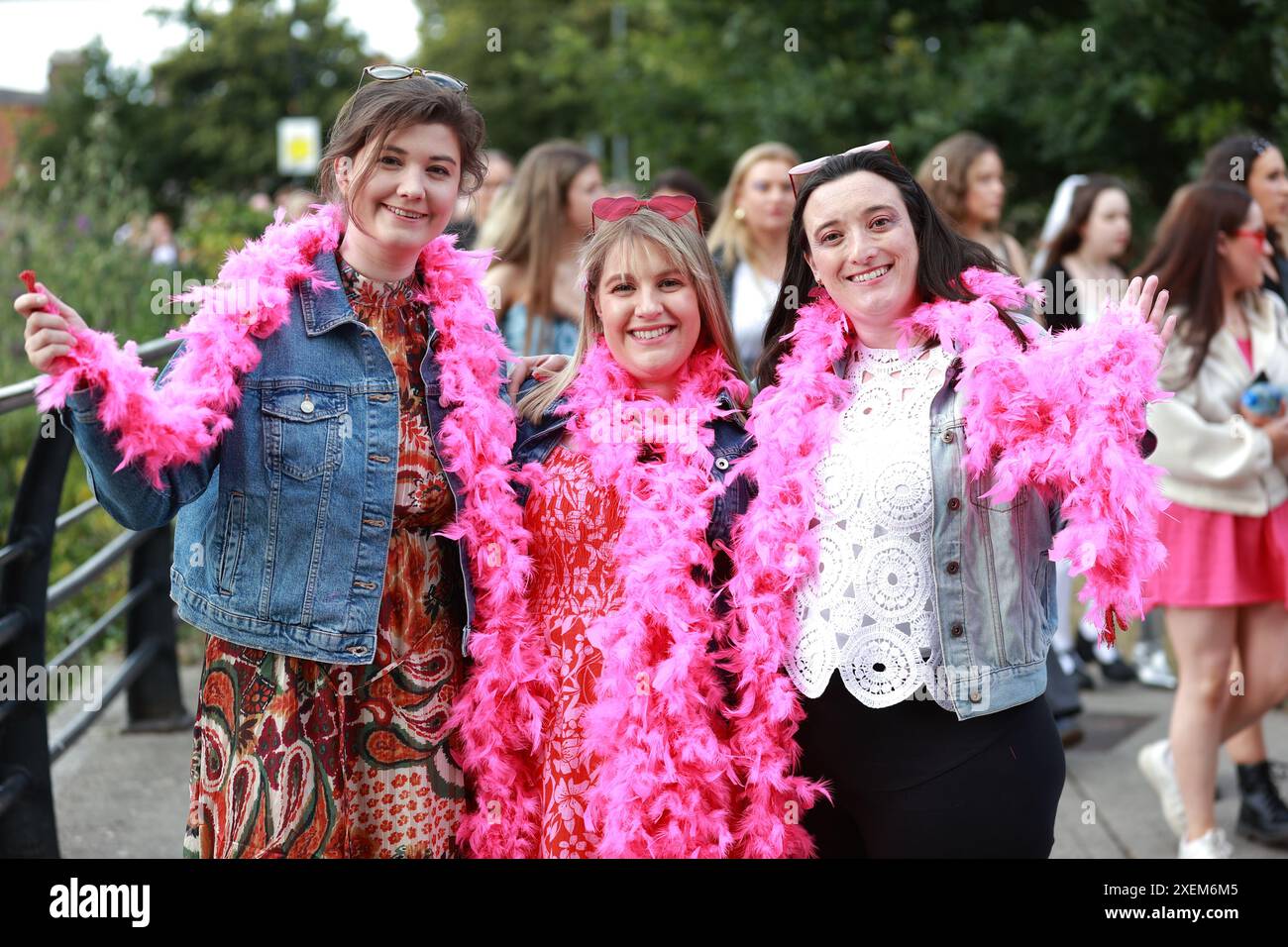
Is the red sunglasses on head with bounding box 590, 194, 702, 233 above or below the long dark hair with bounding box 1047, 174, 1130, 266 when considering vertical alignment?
below

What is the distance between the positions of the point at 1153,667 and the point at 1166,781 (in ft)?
6.78

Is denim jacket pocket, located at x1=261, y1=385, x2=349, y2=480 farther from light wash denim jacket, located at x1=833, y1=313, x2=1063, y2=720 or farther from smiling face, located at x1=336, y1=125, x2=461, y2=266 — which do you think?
light wash denim jacket, located at x1=833, y1=313, x2=1063, y2=720

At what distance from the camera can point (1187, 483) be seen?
4.11 metres

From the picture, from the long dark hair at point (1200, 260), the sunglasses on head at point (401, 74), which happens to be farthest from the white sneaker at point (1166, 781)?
the sunglasses on head at point (401, 74)

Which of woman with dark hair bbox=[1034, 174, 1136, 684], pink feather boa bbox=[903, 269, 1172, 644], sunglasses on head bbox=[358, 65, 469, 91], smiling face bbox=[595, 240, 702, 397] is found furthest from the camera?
woman with dark hair bbox=[1034, 174, 1136, 684]

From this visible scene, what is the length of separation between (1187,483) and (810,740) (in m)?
2.05

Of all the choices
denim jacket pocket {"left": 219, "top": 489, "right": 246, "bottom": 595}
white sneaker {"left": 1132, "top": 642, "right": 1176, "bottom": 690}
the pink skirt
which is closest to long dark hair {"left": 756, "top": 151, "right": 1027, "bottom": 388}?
denim jacket pocket {"left": 219, "top": 489, "right": 246, "bottom": 595}

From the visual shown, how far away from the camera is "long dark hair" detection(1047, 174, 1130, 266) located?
5.95 metres

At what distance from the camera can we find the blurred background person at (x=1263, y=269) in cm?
422

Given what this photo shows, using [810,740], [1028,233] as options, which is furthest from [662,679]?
[1028,233]

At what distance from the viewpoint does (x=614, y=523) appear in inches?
111

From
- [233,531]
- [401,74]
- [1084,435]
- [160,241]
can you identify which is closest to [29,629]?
[233,531]

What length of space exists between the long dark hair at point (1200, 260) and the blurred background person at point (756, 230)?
153 centimetres

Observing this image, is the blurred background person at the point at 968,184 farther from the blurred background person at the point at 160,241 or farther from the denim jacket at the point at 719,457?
the blurred background person at the point at 160,241
